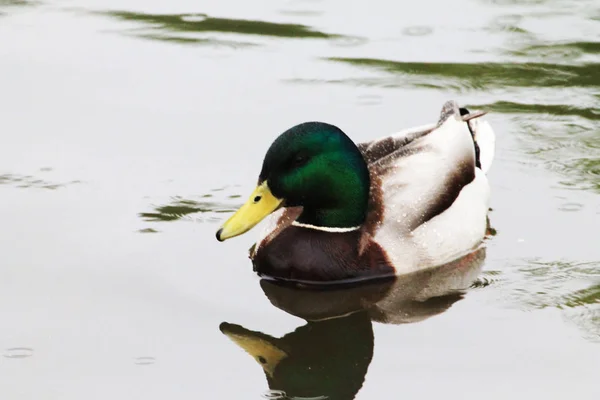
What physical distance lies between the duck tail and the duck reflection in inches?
36.0

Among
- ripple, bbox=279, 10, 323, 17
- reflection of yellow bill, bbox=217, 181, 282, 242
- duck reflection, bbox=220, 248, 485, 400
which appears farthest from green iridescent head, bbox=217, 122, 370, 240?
ripple, bbox=279, 10, 323, 17

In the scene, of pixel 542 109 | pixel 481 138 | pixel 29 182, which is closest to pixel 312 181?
pixel 481 138

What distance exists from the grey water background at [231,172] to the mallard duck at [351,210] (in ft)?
0.90

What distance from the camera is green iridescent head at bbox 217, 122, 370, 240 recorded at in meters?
8.13

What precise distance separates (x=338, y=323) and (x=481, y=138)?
2364 mm

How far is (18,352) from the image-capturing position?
727cm

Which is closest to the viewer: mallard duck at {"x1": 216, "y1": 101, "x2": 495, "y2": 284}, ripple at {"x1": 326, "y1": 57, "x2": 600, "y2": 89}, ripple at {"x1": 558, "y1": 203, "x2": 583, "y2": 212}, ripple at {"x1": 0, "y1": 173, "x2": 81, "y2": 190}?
mallard duck at {"x1": 216, "y1": 101, "x2": 495, "y2": 284}

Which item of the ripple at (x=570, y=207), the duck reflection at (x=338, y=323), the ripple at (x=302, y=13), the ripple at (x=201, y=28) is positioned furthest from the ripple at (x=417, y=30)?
the duck reflection at (x=338, y=323)

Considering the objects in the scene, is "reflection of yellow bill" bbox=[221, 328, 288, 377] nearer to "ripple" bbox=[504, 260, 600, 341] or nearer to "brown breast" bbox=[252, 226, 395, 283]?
"brown breast" bbox=[252, 226, 395, 283]

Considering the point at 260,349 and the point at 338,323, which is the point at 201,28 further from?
the point at 260,349

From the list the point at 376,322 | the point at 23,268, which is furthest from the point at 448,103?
the point at 23,268

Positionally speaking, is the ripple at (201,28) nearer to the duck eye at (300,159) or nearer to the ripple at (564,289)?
the duck eye at (300,159)

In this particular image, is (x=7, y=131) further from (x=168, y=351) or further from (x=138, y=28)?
(x=168, y=351)

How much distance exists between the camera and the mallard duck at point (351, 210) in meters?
8.21
